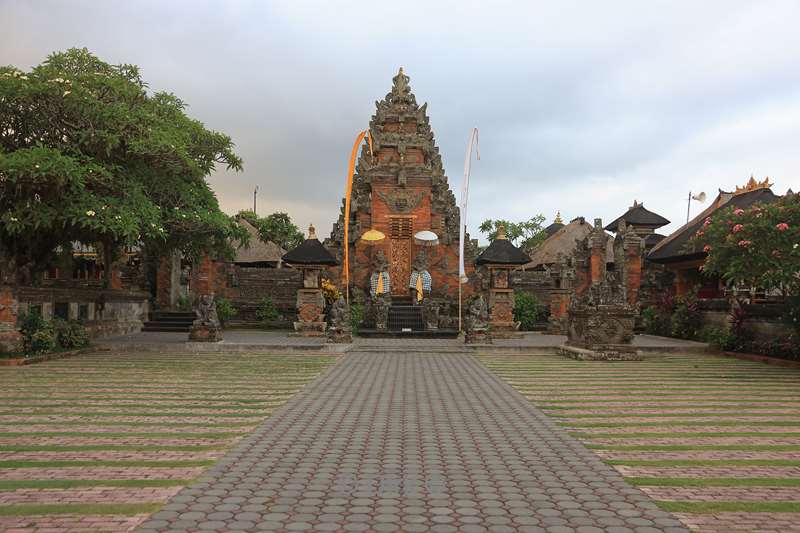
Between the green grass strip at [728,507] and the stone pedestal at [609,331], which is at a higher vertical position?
the stone pedestal at [609,331]

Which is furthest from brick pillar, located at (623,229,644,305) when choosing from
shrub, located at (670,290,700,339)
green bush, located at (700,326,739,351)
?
green bush, located at (700,326,739,351)

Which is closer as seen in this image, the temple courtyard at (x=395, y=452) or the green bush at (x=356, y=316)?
the temple courtyard at (x=395, y=452)

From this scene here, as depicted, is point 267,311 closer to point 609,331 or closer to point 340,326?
point 340,326

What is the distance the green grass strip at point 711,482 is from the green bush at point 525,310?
73.5ft

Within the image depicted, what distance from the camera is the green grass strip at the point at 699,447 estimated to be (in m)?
6.89

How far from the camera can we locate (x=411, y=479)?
5711 millimetres

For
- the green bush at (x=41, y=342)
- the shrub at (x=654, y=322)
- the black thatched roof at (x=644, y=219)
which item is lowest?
the green bush at (x=41, y=342)

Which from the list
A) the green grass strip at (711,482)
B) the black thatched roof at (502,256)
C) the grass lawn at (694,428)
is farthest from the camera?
the black thatched roof at (502,256)

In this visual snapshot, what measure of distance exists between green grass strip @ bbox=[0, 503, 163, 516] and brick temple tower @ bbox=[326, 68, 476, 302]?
79.3 feet

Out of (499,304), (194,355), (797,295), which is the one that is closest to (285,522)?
(194,355)

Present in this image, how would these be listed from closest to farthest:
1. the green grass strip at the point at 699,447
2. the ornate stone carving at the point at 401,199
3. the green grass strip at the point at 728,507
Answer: the green grass strip at the point at 728,507 → the green grass strip at the point at 699,447 → the ornate stone carving at the point at 401,199

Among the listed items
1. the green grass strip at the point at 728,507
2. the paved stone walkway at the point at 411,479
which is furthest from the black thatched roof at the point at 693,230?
the green grass strip at the point at 728,507

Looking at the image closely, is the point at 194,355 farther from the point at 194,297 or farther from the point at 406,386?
the point at 194,297

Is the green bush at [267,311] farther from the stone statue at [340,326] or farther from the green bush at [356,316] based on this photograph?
the stone statue at [340,326]
